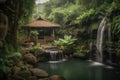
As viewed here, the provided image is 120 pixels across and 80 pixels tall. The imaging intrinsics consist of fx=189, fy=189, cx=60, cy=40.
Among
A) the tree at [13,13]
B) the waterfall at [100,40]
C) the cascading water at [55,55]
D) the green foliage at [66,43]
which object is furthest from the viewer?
the green foliage at [66,43]

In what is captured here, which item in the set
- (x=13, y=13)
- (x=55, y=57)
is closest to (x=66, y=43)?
(x=55, y=57)

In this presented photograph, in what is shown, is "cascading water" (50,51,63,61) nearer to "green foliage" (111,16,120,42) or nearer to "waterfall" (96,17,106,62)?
"waterfall" (96,17,106,62)

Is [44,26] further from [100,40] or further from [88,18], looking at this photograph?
[100,40]

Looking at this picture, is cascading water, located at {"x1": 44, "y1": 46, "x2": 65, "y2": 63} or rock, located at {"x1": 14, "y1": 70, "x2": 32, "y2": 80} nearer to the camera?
rock, located at {"x1": 14, "y1": 70, "x2": 32, "y2": 80}

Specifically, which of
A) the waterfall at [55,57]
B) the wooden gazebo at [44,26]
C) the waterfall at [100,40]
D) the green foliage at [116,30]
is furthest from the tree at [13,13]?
the green foliage at [116,30]

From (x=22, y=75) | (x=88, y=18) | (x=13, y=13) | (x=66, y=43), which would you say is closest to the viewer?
(x=22, y=75)

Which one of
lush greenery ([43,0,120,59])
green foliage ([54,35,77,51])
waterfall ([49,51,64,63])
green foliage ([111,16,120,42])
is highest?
lush greenery ([43,0,120,59])

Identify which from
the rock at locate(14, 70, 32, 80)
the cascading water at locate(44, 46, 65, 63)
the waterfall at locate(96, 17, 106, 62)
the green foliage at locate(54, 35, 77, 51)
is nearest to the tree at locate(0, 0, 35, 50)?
the rock at locate(14, 70, 32, 80)

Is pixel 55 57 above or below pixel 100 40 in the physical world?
below

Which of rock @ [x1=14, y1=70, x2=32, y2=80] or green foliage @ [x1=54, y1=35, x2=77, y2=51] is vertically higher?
green foliage @ [x1=54, y1=35, x2=77, y2=51]

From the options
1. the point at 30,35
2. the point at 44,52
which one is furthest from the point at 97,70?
the point at 30,35

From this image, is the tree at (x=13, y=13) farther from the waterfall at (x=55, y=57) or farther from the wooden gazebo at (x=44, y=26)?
the wooden gazebo at (x=44, y=26)

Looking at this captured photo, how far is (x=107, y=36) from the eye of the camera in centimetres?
1841

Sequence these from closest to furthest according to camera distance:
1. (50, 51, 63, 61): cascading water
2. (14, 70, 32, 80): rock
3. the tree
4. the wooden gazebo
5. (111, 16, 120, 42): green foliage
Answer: (14, 70, 32, 80): rock → the tree → (111, 16, 120, 42): green foliage → (50, 51, 63, 61): cascading water → the wooden gazebo
